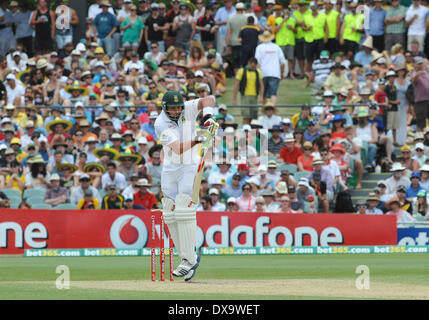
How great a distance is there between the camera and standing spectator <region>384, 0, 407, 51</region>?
26.1 m

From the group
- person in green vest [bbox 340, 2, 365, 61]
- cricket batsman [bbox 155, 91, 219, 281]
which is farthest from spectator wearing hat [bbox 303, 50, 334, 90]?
cricket batsman [bbox 155, 91, 219, 281]

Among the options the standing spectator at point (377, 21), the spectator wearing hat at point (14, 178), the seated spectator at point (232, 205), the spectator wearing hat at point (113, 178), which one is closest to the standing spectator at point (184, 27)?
the standing spectator at point (377, 21)

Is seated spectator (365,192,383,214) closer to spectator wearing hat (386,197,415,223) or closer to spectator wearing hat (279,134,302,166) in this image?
spectator wearing hat (386,197,415,223)

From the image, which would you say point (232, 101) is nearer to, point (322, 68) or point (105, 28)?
point (322, 68)

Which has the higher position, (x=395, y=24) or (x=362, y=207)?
(x=395, y=24)

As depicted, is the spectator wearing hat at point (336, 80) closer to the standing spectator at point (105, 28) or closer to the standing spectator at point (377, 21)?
the standing spectator at point (377, 21)

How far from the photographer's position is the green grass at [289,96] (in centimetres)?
2703

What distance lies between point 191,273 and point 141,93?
13.7 meters

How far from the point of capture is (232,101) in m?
26.9

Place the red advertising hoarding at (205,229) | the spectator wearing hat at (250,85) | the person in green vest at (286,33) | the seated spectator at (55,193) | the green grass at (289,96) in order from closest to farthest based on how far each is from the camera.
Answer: the red advertising hoarding at (205,229)
the seated spectator at (55,193)
the spectator wearing hat at (250,85)
the green grass at (289,96)
the person in green vest at (286,33)

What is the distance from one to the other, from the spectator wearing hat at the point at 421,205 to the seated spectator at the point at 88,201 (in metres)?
6.53

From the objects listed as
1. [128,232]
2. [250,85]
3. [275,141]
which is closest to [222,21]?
[250,85]

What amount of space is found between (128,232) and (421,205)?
5.95 meters

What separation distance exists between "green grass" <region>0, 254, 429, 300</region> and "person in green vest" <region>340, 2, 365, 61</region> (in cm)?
1029
